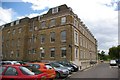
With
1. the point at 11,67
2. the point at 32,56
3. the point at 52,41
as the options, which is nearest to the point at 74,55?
the point at 52,41

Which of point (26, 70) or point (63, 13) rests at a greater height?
point (63, 13)

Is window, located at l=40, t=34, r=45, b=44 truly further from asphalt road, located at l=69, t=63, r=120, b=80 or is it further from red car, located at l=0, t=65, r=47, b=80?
red car, located at l=0, t=65, r=47, b=80

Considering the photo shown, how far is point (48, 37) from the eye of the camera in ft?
146

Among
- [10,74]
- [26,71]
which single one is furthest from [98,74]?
[10,74]

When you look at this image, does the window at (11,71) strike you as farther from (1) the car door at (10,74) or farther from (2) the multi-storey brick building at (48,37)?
(2) the multi-storey brick building at (48,37)

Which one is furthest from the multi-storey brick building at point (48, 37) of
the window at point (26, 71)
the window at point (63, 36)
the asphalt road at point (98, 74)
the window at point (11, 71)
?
the window at point (11, 71)

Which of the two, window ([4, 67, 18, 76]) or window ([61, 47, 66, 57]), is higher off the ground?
window ([61, 47, 66, 57])

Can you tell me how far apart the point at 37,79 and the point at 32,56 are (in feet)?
133

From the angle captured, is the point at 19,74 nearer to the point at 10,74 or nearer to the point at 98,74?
the point at 10,74

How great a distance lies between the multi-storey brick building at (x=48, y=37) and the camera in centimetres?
4094

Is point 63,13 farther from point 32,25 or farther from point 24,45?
point 24,45

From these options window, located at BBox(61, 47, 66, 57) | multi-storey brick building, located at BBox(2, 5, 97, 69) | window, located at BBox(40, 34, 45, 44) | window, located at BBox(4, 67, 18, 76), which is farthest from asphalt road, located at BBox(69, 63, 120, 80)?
window, located at BBox(40, 34, 45, 44)

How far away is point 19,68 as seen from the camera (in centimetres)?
1005

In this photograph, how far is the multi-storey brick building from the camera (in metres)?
40.9
